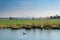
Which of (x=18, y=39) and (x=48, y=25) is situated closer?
(x=18, y=39)

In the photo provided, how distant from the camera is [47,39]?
13469 millimetres

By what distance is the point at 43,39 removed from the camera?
13.4m

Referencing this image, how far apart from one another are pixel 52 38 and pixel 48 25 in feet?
25.2

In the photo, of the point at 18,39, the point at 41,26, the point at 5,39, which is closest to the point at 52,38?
the point at 18,39

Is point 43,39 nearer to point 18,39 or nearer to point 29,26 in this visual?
point 18,39

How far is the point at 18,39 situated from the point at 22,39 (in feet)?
0.97

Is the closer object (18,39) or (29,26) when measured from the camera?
(18,39)

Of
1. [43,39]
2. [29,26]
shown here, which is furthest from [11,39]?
[29,26]

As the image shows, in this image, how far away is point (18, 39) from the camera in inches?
528

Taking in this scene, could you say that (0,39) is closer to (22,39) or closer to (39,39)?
(22,39)

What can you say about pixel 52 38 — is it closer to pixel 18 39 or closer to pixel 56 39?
Result: pixel 56 39

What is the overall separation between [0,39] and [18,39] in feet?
3.91

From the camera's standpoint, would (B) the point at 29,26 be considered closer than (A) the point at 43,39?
No

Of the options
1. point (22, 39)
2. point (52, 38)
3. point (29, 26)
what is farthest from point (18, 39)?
point (29, 26)
